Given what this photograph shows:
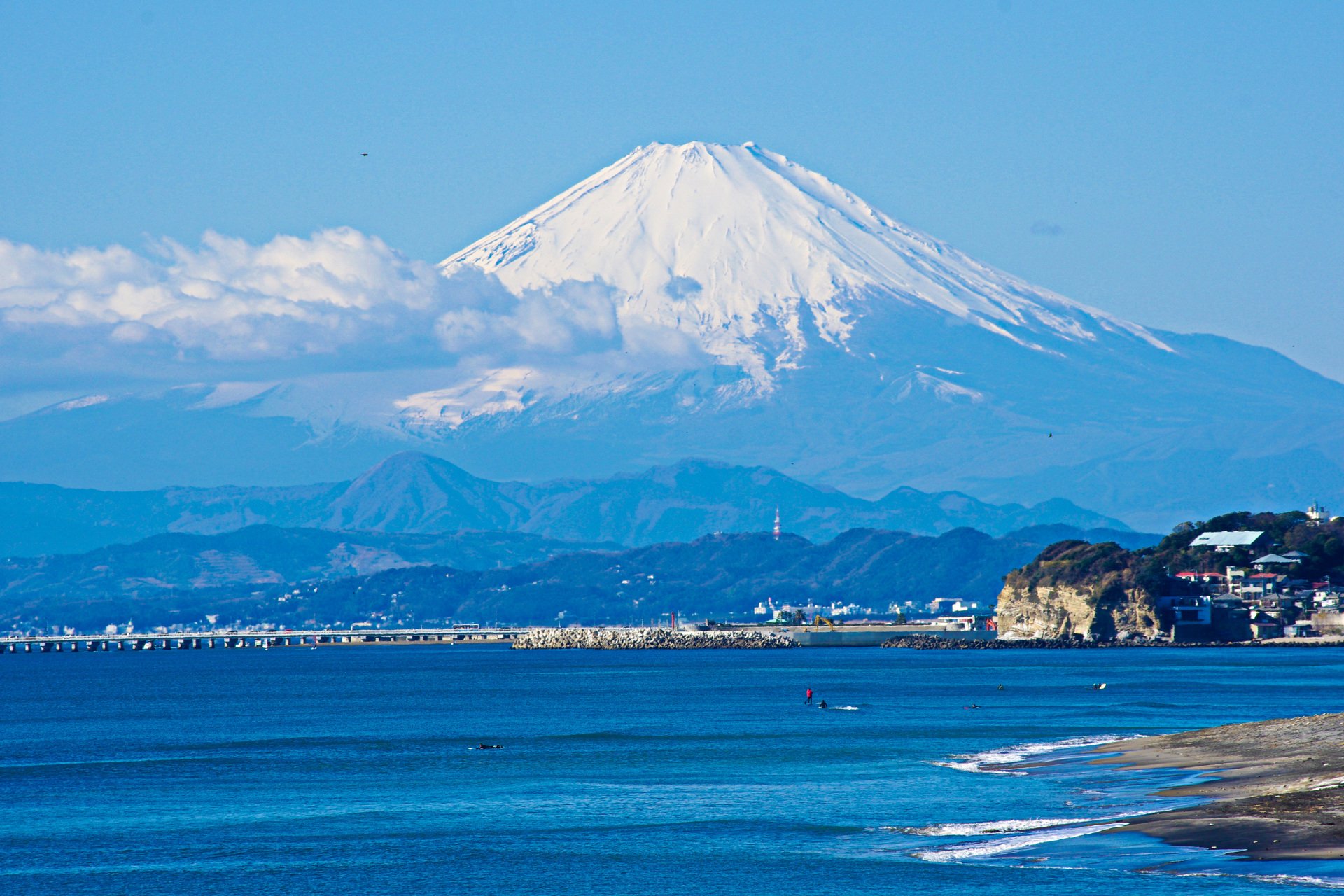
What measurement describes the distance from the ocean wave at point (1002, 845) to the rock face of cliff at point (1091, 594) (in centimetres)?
12309

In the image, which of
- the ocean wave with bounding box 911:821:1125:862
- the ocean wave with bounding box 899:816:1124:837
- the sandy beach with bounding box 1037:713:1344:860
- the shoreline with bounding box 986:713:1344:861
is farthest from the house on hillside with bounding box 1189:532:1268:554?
the ocean wave with bounding box 911:821:1125:862

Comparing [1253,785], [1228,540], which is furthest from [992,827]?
[1228,540]

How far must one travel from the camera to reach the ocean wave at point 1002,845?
37750mm

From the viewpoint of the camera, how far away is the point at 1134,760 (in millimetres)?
52750

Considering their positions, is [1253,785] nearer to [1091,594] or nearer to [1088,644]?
[1091,594]

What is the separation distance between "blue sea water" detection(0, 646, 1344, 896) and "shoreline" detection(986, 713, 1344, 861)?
1.09 m

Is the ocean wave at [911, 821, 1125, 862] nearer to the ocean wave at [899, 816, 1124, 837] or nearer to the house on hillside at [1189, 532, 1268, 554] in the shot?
the ocean wave at [899, 816, 1124, 837]

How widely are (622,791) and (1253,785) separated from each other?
1925cm

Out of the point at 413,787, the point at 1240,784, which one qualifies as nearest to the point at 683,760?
the point at 413,787

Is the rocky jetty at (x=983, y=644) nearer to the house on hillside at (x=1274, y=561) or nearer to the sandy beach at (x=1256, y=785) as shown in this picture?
the house on hillside at (x=1274, y=561)

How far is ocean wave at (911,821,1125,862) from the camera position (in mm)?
37750

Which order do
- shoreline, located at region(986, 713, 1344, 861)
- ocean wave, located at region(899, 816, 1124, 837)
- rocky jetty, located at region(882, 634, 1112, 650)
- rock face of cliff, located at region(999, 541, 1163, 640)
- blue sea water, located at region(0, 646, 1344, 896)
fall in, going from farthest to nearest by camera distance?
rocky jetty, located at region(882, 634, 1112, 650), rock face of cliff, located at region(999, 541, 1163, 640), ocean wave, located at region(899, 816, 1124, 837), blue sea water, located at region(0, 646, 1344, 896), shoreline, located at region(986, 713, 1344, 861)

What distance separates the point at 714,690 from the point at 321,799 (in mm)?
55742

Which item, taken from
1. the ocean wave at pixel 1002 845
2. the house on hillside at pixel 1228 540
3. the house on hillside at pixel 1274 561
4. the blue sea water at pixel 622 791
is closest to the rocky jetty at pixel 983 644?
the house on hillside at pixel 1274 561
